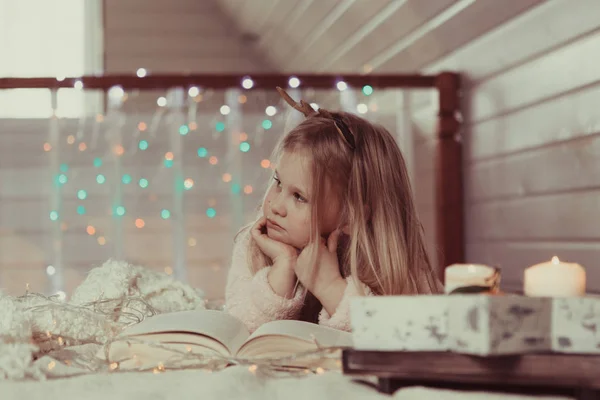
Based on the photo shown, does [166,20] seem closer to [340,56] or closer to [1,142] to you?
[340,56]

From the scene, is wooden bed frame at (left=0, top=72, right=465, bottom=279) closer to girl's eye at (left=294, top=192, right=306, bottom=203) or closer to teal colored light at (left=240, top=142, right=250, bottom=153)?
teal colored light at (left=240, top=142, right=250, bottom=153)

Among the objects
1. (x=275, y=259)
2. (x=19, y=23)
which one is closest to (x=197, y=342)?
(x=275, y=259)

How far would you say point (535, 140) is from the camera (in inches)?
88.3

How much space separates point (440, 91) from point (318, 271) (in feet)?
5.15

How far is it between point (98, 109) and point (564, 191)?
163 inches

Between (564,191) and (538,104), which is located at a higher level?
(538,104)

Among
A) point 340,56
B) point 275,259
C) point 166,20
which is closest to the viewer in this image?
point 275,259

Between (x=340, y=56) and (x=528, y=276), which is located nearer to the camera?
(x=528, y=276)

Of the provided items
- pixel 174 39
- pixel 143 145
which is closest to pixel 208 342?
pixel 143 145

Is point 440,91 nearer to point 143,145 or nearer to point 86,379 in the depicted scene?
point 143,145

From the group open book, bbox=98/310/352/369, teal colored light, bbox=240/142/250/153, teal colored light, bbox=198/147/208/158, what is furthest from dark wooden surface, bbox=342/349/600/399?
teal colored light, bbox=198/147/208/158

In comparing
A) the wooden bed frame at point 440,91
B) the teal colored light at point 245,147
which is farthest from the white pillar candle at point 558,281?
the teal colored light at point 245,147

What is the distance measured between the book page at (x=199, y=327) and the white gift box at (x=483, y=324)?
27cm

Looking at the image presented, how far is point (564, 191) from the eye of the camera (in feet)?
6.81
